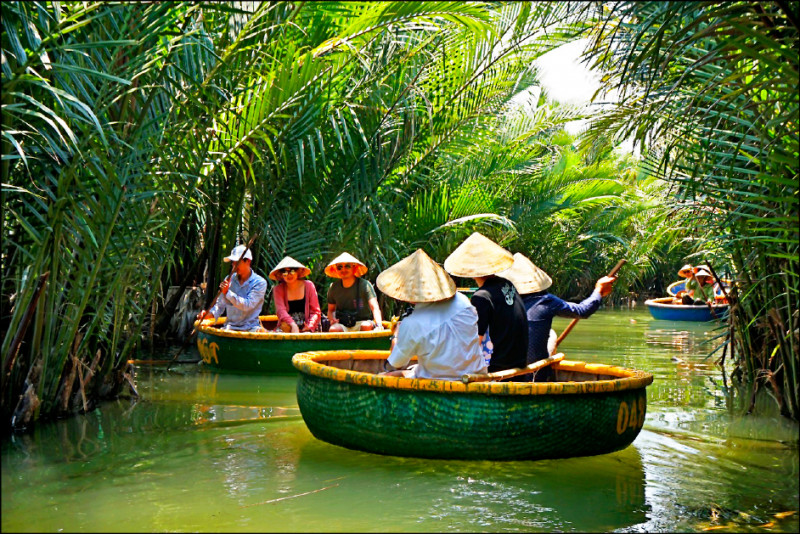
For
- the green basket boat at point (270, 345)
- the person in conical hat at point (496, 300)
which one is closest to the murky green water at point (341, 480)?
the person in conical hat at point (496, 300)

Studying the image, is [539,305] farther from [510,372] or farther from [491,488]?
[491,488]

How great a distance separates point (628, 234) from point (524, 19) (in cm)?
1894

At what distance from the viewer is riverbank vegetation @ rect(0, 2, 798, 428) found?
5.44 meters

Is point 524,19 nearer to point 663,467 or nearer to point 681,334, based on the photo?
point 663,467

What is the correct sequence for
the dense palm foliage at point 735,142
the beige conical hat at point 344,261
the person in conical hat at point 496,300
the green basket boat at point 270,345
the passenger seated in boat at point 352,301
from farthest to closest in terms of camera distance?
the passenger seated in boat at point 352,301, the beige conical hat at point 344,261, the green basket boat at point 270,345, the person in conical hat at point 496,300, the dense palm foliage at point 735,142

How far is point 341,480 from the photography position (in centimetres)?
553

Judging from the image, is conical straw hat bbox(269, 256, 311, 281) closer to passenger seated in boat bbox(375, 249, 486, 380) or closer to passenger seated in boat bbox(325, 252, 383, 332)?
passenger seated in boat bbox(325, 252, 383, 332)

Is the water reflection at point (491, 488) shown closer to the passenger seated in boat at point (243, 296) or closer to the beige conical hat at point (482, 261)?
the beige conical hat at point (482, 261)

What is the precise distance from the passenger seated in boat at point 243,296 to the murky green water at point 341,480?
2.43 meters

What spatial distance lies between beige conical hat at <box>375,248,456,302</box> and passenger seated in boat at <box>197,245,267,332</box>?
4.29m

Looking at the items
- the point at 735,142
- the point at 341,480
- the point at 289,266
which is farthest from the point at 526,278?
the point at 289,266

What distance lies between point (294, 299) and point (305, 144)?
180cm

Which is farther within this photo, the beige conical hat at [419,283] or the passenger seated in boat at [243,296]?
the passenger seated in boat at [243,296]

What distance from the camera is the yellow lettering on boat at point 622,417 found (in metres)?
6.11
